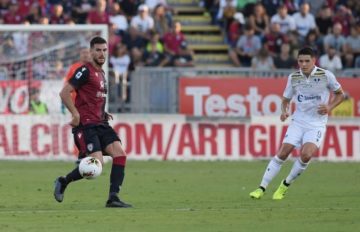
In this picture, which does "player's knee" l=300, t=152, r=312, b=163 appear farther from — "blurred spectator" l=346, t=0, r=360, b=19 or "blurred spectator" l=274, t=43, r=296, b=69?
"blurred spectator" l=346, t=0, r=360, b=19

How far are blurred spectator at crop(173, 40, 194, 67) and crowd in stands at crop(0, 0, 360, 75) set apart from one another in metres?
0.03

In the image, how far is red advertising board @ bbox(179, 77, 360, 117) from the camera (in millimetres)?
26734

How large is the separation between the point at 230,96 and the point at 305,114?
9.81m

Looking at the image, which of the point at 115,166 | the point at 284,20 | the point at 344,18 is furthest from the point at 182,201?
the point at 344,18

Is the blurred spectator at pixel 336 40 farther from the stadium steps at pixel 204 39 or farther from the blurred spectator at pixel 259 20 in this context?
the stadium steps at pixel 204 39

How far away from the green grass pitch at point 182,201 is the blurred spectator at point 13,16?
5.71m

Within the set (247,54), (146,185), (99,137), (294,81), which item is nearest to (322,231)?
(99,137)

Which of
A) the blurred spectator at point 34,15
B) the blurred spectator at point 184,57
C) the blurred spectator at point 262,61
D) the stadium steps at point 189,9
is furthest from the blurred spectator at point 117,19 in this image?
the blurred spectator at point 262,61

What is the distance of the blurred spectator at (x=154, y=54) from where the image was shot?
29016 millimetres

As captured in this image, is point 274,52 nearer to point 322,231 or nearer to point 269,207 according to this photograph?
point 269,207

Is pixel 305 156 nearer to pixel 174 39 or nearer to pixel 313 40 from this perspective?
pixel 174 39

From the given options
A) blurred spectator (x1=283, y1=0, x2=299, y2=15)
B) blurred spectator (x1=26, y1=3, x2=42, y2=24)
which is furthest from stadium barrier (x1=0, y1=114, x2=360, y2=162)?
blurred spectator (x1=283, y1=0, x2=299, y2=15)

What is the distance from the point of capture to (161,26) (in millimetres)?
30469

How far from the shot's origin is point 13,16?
2944 cm
